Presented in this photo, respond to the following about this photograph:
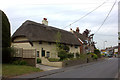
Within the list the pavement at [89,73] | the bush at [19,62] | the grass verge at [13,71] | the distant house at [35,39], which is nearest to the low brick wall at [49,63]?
the distant house at [35,39]

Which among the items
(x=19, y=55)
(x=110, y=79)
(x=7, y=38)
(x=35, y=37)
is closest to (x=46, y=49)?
(x=35, y=37)

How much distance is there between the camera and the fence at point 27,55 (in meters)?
16.3

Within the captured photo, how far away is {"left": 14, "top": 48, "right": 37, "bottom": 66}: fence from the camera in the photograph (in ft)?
53.6

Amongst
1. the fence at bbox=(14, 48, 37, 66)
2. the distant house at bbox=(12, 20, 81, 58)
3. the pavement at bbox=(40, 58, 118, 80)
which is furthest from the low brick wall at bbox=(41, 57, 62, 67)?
the fence at bbox=(14, 48, 37, 66)

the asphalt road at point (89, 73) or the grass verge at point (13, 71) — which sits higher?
the grass verge at point (13, 71)

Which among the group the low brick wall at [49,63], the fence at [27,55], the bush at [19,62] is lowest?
the low brick wall at [49,63]

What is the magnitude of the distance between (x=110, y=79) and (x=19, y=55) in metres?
11.4

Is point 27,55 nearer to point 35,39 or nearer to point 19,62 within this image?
point 19,62

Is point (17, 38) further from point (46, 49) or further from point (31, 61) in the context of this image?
point (31, 61)

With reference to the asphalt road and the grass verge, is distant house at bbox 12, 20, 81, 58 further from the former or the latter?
the grass verge

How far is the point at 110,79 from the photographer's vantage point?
10.1 metres

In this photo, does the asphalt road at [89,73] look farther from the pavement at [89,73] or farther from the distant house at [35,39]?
the distant house at [35,39]

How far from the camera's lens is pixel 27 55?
16.9m

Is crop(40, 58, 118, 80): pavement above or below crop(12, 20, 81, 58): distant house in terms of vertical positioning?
below
